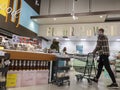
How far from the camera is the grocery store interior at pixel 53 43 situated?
9.93ft

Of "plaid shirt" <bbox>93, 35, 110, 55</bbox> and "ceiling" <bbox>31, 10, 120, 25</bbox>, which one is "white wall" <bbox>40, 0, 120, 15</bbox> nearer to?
"ceiling" <bbox>31, 10, 120, 25</bbox>

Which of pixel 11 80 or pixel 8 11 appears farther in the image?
pixel 8 11

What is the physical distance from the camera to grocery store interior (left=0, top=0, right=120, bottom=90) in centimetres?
303

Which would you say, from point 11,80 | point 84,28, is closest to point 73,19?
point 84,28

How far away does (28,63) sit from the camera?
3.24 meters

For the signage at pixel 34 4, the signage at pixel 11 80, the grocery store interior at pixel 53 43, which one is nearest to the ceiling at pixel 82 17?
the grocery store interior at pixel 53 43

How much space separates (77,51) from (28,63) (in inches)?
223

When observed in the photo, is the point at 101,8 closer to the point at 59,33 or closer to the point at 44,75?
the point at 59,33

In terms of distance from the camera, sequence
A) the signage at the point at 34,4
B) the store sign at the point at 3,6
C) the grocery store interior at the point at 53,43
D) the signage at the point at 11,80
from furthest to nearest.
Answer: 1. the signage at the point at 34,4
2. the store sign at the point at 3,6
3. the grocery store interior at the point at 53,43
4. the signage at the point at 11,80

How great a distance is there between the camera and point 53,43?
565 centimetres

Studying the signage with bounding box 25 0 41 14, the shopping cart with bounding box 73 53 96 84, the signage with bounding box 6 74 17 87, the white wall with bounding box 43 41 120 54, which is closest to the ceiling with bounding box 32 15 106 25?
the signage with bounding box 25 0 41 14

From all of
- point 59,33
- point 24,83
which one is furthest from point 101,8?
point 24,83

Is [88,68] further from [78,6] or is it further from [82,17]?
[78,6]

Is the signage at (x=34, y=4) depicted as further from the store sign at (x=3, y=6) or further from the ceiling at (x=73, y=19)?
the store sign at (x=3, y=6)
